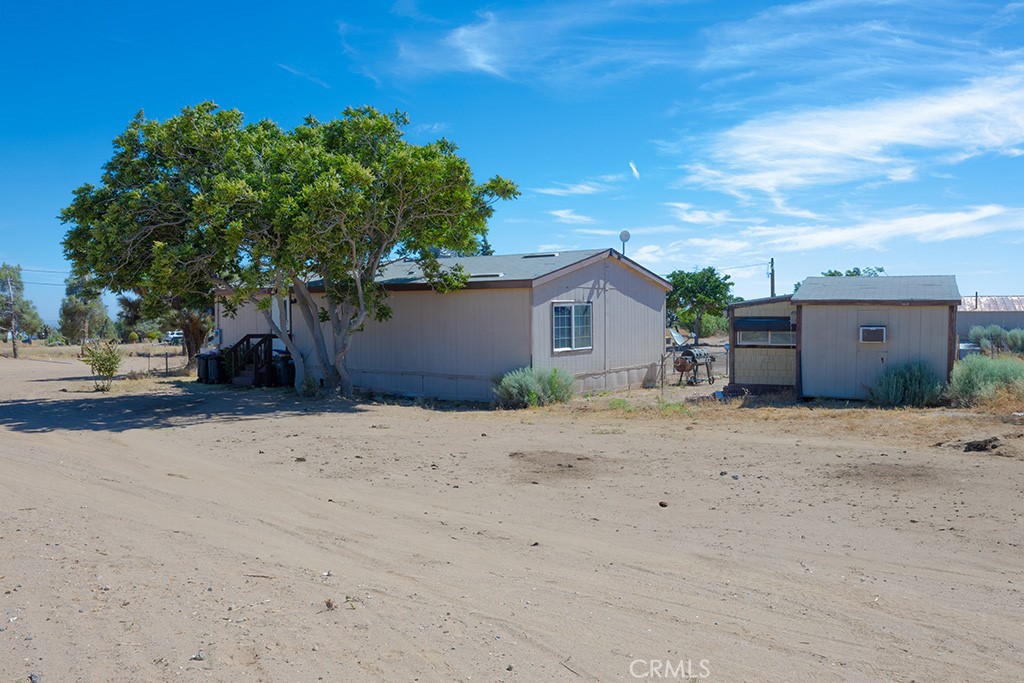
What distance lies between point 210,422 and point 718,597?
11.5 meters

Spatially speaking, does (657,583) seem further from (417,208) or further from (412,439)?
(417,208)

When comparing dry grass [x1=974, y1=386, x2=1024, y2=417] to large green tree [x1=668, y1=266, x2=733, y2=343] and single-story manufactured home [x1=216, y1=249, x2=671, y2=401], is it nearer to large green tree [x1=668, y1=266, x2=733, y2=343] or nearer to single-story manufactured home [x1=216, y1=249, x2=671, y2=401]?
single-story manufactured home [x1=216, y1=249, x2=671, y2=401]

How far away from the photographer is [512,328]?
56.0ft

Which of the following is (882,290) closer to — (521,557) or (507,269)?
(507,269)

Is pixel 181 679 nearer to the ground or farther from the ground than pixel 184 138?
nearer to the ground

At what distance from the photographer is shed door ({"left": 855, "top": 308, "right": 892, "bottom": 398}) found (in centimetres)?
1560

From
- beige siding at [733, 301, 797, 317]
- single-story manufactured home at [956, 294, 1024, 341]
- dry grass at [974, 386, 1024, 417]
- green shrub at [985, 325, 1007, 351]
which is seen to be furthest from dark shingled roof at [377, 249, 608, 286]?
single-story manufactured home at [956, 294, 1024, 341]

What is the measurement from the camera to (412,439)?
39.0 feet

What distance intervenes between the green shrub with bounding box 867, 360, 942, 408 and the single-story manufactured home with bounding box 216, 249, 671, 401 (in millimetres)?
6372

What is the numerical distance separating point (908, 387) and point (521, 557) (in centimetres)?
1141

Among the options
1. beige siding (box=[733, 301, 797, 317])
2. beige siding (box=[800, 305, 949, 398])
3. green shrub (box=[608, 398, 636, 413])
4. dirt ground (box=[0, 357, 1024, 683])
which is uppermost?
beige siding (box=[733, 301, 797, 317])

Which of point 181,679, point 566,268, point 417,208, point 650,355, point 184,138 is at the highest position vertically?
point 184,138

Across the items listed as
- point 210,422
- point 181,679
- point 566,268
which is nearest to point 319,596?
point 181,679

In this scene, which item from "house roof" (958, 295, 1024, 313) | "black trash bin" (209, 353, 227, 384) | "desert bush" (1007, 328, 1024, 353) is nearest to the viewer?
"black trash bin" (209, 353, 227, 384)
